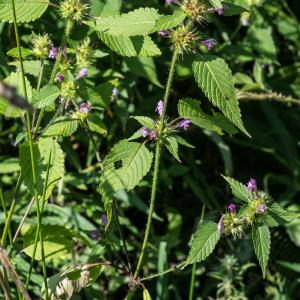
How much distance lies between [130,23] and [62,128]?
0.99 feet

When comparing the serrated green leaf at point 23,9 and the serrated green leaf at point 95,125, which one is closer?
the serrated green leaf at point 23,9

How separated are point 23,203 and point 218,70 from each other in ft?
3.38

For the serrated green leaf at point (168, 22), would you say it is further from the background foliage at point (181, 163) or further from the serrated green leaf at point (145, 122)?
the background foliage at point (181, 163)

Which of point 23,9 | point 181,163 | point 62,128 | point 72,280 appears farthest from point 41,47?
point 181,163

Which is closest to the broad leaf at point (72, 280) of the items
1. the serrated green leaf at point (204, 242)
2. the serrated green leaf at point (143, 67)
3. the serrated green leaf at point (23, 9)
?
the serrated green leaf at point (204, 242)

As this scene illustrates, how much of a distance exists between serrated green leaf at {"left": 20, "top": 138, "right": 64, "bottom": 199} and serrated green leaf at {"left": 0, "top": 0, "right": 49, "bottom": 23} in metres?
0.30

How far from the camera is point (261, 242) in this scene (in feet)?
4.58

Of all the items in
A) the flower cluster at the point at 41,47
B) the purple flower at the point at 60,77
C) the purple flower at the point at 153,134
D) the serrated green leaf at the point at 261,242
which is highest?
the flower cluster at the point at 41,47

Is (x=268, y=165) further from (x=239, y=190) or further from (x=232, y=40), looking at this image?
(x=239, y=190)

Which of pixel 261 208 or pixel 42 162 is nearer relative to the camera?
pixel 261 208

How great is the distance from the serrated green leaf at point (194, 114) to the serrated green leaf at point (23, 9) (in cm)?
39

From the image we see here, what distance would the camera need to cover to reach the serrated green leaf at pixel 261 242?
1.37 meters

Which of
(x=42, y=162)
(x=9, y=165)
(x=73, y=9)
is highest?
(x=73, y=9)

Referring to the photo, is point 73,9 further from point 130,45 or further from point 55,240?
point 55,240
